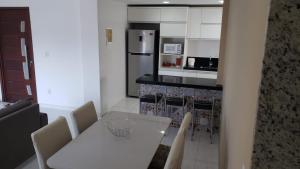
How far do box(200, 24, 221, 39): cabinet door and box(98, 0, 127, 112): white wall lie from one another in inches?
75.9

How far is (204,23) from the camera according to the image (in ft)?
18.7

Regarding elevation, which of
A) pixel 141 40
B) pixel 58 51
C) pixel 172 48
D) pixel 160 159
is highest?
pixel 141 40

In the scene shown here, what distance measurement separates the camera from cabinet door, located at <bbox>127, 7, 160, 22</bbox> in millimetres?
5824

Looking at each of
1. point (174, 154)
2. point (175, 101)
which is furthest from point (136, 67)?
point (174, 154)

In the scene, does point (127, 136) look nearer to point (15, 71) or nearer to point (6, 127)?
point (6, 127)

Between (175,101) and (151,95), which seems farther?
(151,95)

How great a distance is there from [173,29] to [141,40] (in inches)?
32.7

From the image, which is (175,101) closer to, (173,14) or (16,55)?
(173,14)

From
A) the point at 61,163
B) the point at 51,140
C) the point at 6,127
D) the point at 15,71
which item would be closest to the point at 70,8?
the point at 15,71

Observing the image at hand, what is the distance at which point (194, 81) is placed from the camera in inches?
166

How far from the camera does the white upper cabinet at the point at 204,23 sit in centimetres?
560

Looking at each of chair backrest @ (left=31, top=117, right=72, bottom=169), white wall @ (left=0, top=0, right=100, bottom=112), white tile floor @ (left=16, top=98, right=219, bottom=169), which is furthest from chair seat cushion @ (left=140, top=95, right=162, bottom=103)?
chair backrest @ (left=31, top=117, right=72, bottom=169)

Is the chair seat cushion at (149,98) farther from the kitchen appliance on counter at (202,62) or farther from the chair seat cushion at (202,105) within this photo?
the kitchen appliance on counter at (202,62)

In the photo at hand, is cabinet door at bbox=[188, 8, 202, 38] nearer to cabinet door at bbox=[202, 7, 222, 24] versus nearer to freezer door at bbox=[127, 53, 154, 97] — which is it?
cabinet door at bbox=[202, 7, 222, 24]
